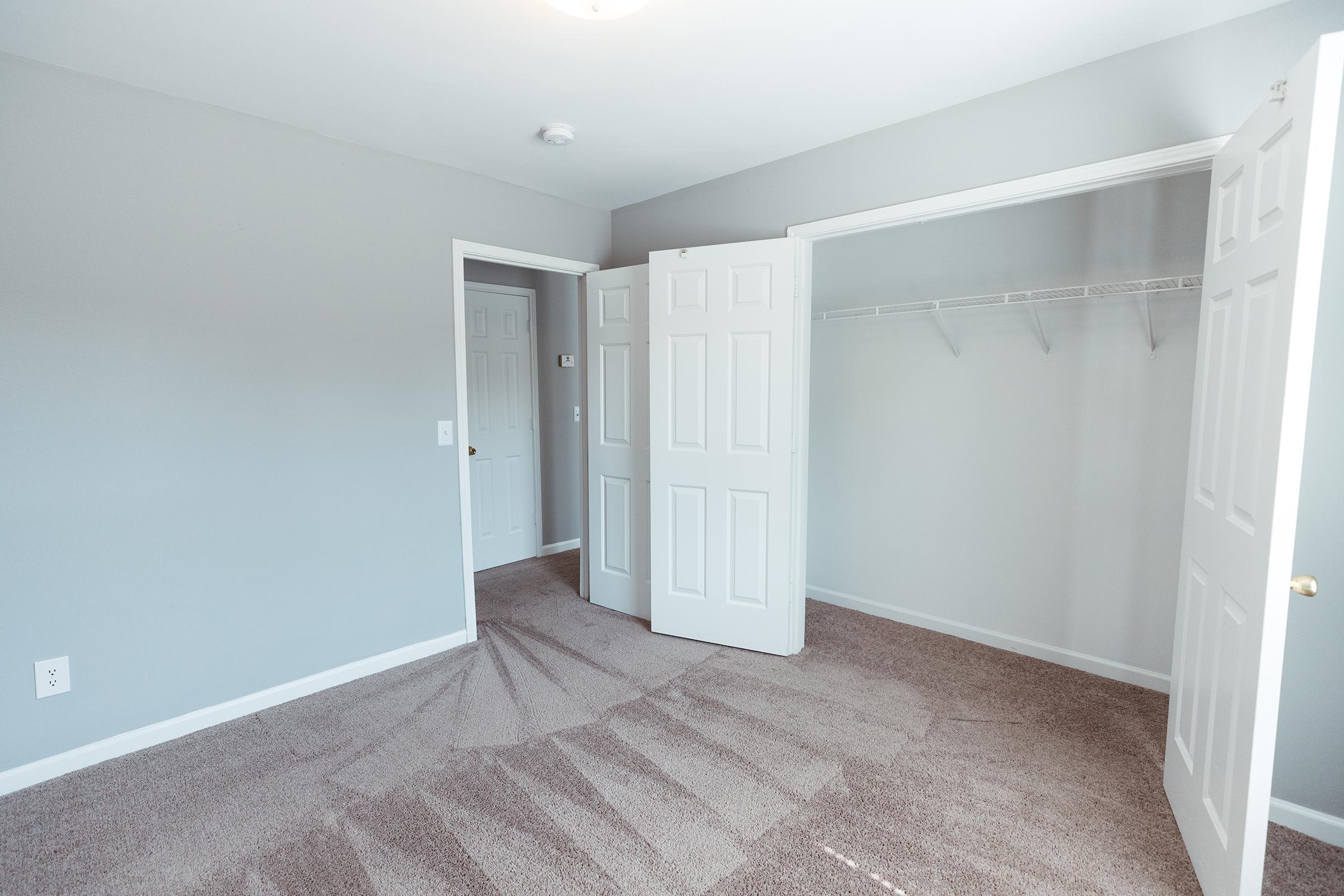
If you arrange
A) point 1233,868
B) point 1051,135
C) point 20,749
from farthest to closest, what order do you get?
point 1051,135 → point 20,749 → point 1233,868

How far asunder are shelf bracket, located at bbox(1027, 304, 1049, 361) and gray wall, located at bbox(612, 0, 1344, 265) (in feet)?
2.60

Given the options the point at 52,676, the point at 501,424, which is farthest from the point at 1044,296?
the point at 52,676

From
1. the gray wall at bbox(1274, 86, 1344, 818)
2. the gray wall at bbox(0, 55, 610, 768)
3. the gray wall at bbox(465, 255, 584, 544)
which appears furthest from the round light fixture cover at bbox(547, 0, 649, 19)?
the gray wall at bbox(465, 255, 584, 544)

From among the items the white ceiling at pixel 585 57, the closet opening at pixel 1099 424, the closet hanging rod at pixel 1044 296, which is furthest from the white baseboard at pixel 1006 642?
the white ceiling at pixel 585 57

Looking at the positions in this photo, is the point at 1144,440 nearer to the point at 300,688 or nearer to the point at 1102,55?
the point at 1102,55

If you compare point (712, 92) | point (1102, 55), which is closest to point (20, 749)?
point (712, 92)

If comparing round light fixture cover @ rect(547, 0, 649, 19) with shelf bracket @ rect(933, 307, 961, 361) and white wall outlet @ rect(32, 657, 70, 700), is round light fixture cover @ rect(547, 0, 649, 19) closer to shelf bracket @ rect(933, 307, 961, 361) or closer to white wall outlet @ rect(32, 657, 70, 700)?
shelf bracket @ rect(933, 307, 961, 361)

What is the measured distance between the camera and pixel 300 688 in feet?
9.06

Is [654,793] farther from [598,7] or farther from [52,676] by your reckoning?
[598,7]

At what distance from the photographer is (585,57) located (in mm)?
2105

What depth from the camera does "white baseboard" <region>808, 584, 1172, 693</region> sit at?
2.79 meters

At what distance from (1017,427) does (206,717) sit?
3.84 m

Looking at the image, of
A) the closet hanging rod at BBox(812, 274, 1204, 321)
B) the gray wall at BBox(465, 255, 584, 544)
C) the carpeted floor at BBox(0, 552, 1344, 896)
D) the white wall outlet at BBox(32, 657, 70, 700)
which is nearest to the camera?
the carpeted floor at BBox(0, 552, 1344, 896)

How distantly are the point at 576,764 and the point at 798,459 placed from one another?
5.49 ft
